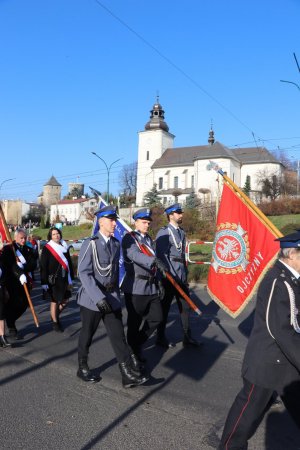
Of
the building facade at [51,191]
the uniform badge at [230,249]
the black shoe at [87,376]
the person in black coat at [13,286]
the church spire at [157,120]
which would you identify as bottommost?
the black shoe at [87,376]

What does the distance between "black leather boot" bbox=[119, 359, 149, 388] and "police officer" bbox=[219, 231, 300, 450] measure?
2049mm

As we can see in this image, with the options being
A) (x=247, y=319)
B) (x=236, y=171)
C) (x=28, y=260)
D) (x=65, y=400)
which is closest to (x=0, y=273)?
(x=28, y=260)

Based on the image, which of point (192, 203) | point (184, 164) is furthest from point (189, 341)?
point (184, 164)

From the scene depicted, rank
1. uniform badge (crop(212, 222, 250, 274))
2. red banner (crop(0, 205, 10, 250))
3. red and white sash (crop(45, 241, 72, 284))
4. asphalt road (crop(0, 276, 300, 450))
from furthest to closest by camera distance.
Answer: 1. red and white sash (crop(45, 241, 72, 284))
2. red banner (crop(0, 205, 10, 250))
3. uniform badge (crop(212, 222, 250, 274))
4. asphalt road (crop(0, 276, 300, 450))

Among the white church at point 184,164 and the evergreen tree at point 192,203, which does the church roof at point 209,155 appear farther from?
the evergreen tree at point 192,203

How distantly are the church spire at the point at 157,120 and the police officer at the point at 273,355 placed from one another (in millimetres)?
105420

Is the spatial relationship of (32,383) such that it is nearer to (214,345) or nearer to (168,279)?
(168,279)

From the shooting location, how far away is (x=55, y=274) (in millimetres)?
8484

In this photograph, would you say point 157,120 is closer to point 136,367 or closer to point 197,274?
point 197,274

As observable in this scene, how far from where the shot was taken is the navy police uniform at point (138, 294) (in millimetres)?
5996

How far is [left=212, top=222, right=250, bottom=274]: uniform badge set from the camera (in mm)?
5855

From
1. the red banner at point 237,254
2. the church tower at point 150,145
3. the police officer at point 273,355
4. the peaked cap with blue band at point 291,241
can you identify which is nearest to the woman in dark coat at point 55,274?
the red banner at point 237,254

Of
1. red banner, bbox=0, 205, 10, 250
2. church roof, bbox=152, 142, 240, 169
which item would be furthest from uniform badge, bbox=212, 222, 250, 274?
church roof, bbox=152, 142, 240, 169

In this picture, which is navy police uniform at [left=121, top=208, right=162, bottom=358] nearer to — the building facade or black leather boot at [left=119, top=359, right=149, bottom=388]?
black leather boot at [left=119, top=359, right=149, bottom=388]
